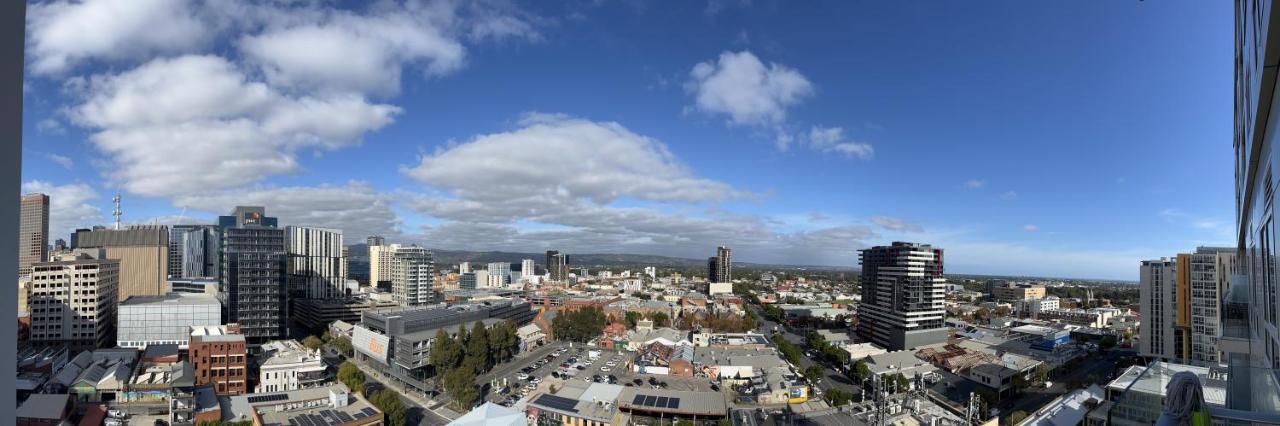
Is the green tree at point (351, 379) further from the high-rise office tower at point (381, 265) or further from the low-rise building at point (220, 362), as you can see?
the high-rise office tower at point (381, 265)

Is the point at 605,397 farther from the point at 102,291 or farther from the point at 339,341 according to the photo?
the point at 102,291

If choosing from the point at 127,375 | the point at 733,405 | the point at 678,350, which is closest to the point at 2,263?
the point at 733,405

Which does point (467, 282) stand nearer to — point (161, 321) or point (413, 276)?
point (413, 276)

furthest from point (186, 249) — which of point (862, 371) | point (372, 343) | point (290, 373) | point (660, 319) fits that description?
point (862, 371)

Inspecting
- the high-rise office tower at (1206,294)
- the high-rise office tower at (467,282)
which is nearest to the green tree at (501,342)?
the high-rise office tower at (1206,294)

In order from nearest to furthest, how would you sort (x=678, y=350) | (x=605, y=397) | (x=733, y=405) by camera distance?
1. (x=605, y=397)
2. (x=733, y=405)
3. (x=678, y=350)

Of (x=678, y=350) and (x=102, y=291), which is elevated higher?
(x=102, y=291)

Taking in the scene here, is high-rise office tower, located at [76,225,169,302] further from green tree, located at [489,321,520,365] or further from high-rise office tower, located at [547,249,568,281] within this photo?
high-rise office tower, located at [547,249,568,281]
